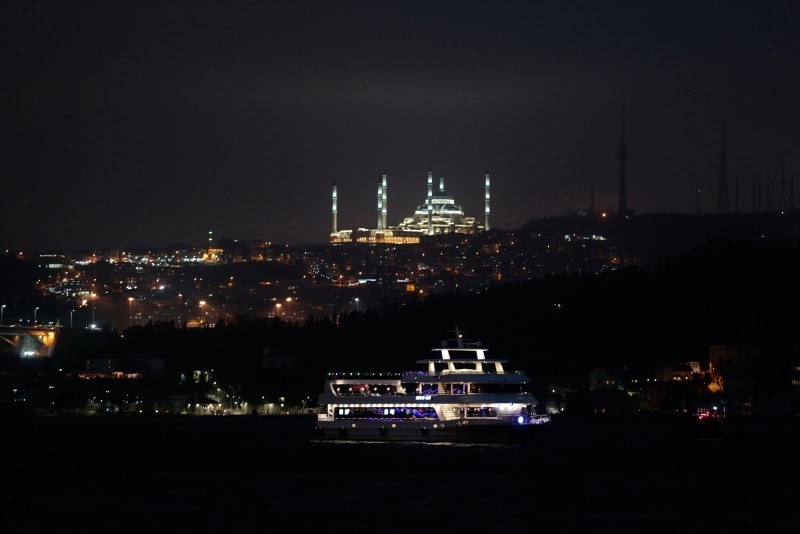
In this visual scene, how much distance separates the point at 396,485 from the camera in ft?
250

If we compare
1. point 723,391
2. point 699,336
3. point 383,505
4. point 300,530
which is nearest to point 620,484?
point 383,505

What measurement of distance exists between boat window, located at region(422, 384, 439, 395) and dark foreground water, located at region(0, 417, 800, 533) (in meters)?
3.26

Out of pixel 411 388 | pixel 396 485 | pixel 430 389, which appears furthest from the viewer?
pixel 411 388

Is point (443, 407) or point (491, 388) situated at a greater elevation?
point (491, 388)

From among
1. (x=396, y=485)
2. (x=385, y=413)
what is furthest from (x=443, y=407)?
(x=396, y=485)

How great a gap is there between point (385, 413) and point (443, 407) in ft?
12.5

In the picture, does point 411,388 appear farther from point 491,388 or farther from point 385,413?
point 491,388

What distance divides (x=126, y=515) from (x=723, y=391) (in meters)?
103

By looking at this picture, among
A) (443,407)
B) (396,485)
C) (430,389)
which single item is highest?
(430,389)

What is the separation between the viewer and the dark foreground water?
63312 mm

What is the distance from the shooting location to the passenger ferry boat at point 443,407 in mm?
99188

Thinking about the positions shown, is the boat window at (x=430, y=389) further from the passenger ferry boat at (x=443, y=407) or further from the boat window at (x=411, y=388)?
the boat window at (x=411, y=388)

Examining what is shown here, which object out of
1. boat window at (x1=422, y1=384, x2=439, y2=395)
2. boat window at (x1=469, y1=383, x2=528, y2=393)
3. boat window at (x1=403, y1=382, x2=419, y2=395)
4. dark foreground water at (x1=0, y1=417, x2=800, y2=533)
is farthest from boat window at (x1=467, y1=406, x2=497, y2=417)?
boat window at (x1=403, y1=382, x2=419, y2=395)

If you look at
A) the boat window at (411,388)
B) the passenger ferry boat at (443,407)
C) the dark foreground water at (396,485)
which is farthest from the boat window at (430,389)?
the dark foreground water at (396,485)
